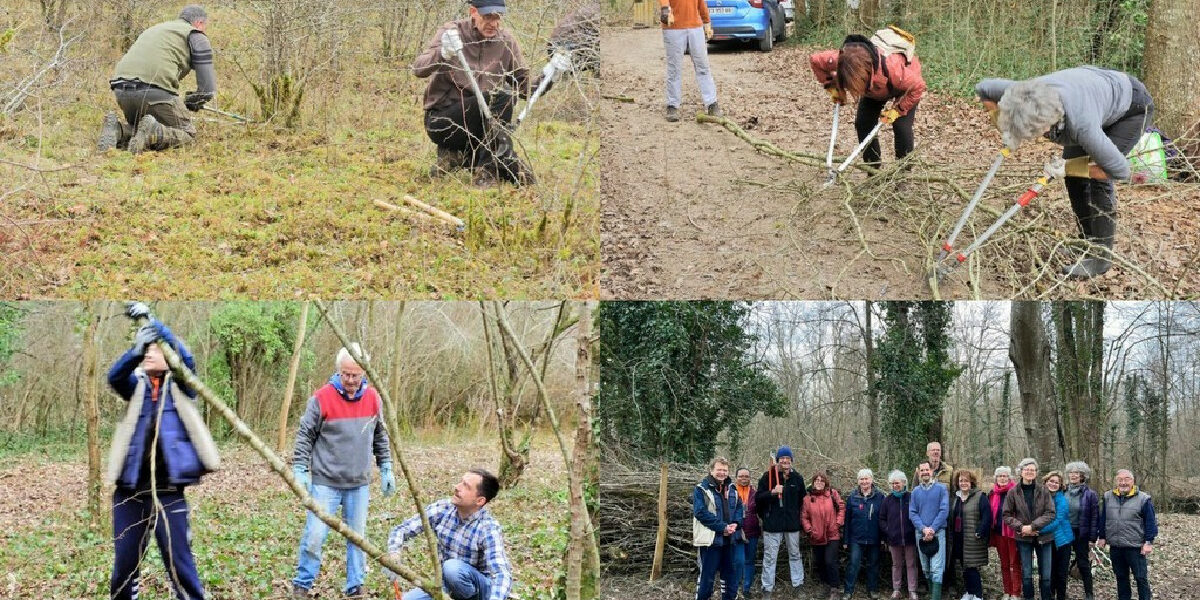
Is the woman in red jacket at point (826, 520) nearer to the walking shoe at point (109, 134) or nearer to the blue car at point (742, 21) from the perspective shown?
the walking shoe at point (109, 134)

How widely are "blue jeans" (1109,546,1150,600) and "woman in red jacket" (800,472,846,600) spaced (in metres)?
1.72

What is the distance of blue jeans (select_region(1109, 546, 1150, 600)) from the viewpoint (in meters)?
6.34

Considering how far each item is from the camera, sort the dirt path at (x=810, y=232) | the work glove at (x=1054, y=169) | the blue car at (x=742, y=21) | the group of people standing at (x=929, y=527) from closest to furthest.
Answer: the work glove at (x=1054, y=169) → the dirt path at (x=810, y=232) → the group of people standing at (x=929, y=527) → the blue car at (x=742, y=21)

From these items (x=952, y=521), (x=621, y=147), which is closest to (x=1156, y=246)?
(x=952, y=521)

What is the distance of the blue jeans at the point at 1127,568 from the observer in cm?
634

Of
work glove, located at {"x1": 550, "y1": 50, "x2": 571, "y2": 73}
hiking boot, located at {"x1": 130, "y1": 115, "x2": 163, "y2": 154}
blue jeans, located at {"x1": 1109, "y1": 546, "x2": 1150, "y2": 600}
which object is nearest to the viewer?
blue jeans, located at {"x1": 1109, "y1": 546, "x2": 1150, "y2": 600}

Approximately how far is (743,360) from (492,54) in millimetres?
3162

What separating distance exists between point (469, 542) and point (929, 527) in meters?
3.75

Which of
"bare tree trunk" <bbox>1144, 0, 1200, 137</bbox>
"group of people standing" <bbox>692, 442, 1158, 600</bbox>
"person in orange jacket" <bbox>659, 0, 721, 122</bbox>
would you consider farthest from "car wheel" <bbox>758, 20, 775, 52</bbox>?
"group of people standing" <bbox>692, 442, 1158, 600</bbox>

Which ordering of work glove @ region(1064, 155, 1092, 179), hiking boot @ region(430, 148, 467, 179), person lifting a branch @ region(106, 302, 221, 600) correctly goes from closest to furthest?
person lifting a branch @ region(106, 302, 221, 600) → work glove @ region(1064, 155, 1092, 179) → hiking boot @ region(430, 148, 467, 179)

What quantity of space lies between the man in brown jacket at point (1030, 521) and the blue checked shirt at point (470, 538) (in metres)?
3.90

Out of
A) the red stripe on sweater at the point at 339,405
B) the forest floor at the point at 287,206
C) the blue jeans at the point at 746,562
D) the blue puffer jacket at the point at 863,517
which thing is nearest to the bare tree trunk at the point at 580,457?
the red stripe on sweater at the point at 339,405

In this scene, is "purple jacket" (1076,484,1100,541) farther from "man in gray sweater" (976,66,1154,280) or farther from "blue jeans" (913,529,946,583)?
"man in gray sweater" (976,66,1154,280)

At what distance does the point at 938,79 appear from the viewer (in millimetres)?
11430
